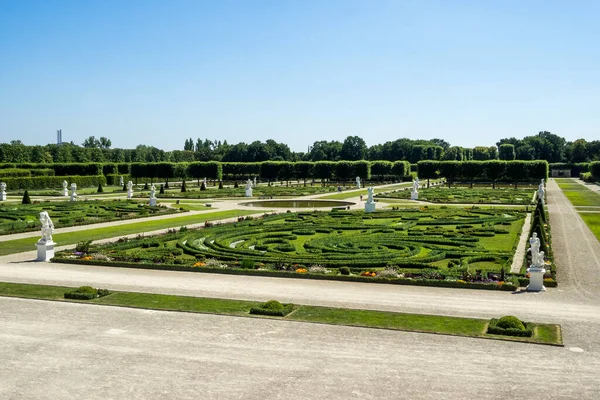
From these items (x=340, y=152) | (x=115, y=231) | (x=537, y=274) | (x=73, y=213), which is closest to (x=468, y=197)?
(x=73, y=213)

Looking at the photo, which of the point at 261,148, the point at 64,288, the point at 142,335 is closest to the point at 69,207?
the point at 64,288

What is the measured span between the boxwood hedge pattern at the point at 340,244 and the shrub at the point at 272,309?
232 inches

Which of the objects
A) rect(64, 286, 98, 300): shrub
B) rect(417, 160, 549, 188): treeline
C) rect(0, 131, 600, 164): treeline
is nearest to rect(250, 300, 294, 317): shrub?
rect(64, 286, 98, 300): shrub

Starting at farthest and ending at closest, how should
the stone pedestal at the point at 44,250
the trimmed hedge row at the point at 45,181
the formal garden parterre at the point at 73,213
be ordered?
the trimmed hedge row at the point at 45,181 → the formal garden parterre at the point at 73,213 → the stone pedestal at the point at 44,250

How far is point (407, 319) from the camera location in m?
15.7

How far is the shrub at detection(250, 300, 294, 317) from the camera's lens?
52.7 ft

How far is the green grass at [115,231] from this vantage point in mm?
29177

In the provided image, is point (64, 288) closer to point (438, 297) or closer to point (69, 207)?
point (438, 297)

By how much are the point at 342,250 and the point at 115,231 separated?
14722 mm

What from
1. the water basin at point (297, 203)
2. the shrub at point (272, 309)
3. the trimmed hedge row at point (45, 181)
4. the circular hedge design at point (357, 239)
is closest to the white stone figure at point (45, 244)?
the circular hedge design at point (357, 239)

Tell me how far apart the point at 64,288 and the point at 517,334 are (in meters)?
13.6

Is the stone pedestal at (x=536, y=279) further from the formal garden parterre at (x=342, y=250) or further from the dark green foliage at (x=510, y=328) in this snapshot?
the dark green foliage at (x=510, y=328)

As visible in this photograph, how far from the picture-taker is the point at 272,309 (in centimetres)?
1622

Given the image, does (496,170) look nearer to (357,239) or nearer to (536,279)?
(357,239)
